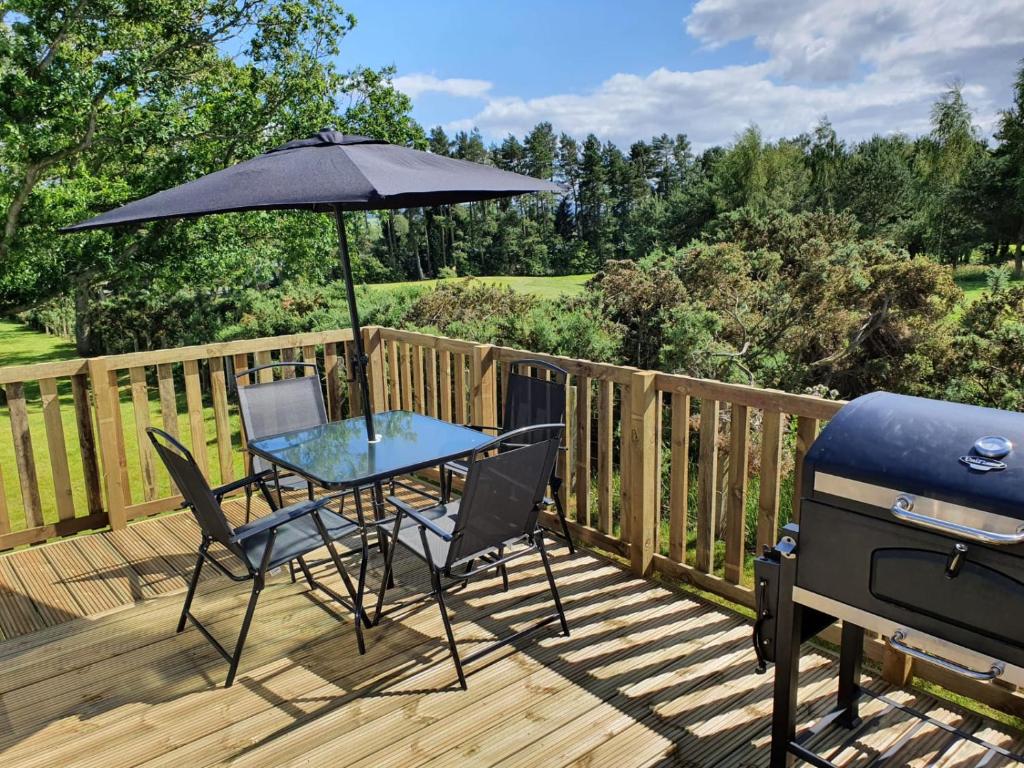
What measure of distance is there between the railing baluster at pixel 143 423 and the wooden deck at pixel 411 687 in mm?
963

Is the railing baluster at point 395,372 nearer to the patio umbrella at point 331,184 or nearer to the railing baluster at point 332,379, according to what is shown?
the railing baluster at point 332,379

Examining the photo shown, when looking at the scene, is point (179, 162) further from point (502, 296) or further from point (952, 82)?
point (952, 82)

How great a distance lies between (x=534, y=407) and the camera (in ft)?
12.4

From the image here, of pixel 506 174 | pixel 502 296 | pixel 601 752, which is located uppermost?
pixel 506 174

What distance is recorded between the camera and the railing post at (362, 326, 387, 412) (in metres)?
5.28

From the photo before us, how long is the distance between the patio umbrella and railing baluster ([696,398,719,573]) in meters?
1.32

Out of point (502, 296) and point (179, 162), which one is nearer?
point (502, 296)

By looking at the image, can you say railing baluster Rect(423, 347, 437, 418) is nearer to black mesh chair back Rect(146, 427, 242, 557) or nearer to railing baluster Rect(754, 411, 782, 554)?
black mesh chair back Rect(146, 427, 242, 557)

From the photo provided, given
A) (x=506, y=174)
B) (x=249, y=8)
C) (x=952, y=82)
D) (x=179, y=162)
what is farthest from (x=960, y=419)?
(x=952, y=82)

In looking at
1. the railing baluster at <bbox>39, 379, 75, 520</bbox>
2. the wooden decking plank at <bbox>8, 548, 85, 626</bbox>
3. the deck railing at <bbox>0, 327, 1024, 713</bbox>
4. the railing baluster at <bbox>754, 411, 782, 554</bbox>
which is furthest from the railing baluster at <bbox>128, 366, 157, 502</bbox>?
the railing baluster at <bbox>754, 411, 782, 554</bbox>

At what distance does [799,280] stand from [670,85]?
159ft

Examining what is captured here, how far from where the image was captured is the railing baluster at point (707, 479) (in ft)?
10.3

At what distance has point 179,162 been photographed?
11398 mm

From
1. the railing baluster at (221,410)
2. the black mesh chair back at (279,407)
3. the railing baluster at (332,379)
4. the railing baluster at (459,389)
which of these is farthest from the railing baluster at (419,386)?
the railing baluster at (221,410)
